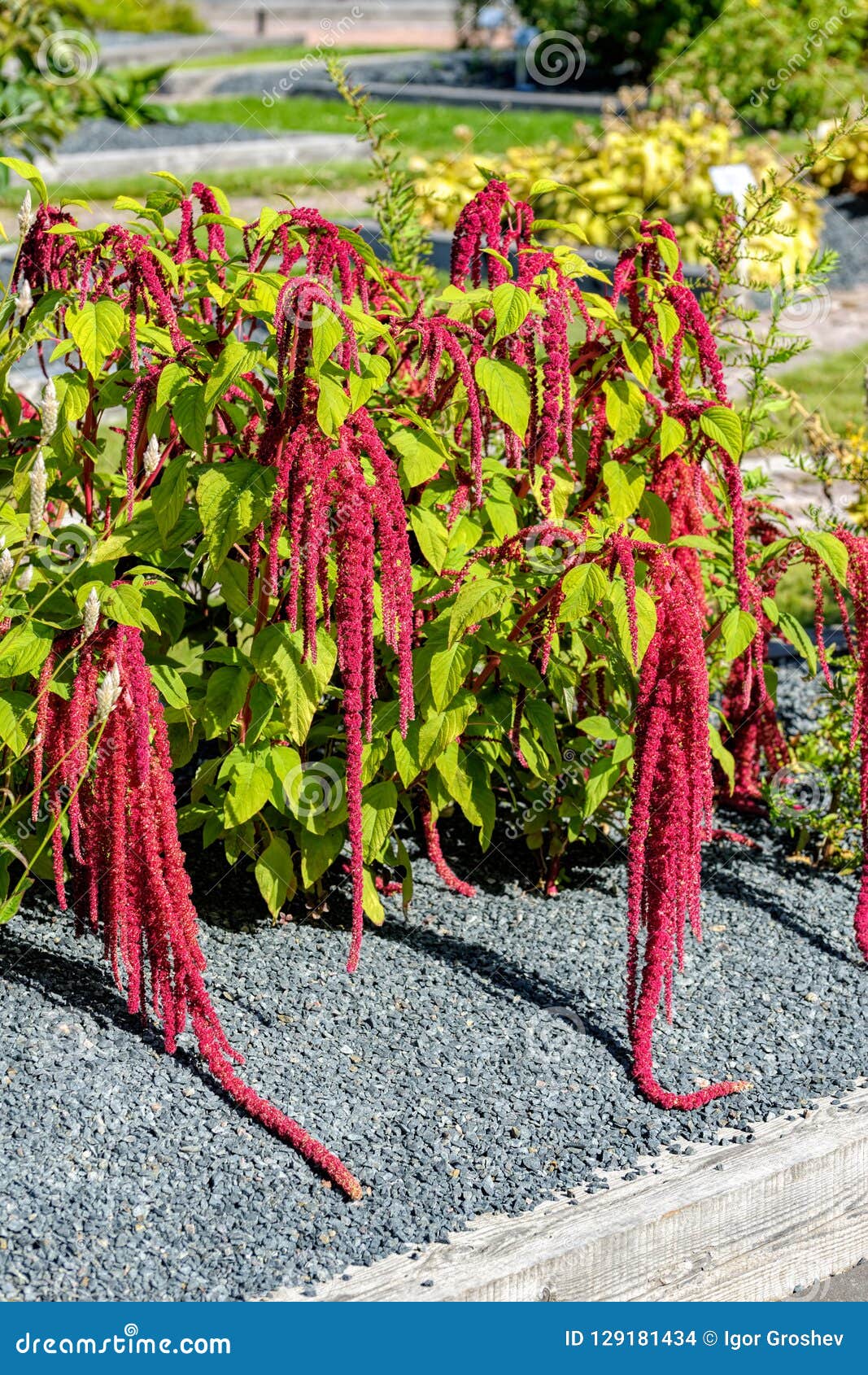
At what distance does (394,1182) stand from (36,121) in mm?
6304

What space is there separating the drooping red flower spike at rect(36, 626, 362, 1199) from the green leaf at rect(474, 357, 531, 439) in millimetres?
725

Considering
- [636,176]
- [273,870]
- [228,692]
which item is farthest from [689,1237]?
[636,176]

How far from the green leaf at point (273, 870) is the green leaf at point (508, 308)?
108 centimetres

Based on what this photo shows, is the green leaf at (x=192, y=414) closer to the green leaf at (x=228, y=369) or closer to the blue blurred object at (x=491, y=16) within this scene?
the green leaf at (x=228, y=369)

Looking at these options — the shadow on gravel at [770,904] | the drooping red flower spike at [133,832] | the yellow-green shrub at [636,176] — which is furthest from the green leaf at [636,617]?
the yellow-green shrub at [636,176]

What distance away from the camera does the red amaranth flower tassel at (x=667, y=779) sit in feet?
8.11

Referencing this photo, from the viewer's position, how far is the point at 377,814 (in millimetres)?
2814

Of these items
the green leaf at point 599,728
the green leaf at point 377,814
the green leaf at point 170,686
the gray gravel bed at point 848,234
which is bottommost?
the green leaf at point 377,814

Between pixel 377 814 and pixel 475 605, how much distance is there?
51 centimetres

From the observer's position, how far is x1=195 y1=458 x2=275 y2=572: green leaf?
234cm

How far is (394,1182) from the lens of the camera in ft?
8.09

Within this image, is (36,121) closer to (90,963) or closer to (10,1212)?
(90,963)

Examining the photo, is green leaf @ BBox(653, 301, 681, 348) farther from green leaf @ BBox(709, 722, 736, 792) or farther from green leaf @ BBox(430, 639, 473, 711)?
green leaf @ BBox(709, 722, 736, 792)

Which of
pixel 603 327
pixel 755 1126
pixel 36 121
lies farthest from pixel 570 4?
pixel 755 1126
